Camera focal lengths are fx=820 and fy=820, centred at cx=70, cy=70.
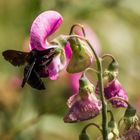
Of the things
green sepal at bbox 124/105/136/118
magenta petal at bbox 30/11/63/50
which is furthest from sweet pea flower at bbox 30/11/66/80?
green sepal at bbox 124/105/136/118

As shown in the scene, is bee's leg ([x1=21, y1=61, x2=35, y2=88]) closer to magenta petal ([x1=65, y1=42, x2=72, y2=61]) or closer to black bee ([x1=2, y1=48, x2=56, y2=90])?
black bee ([x1=2, y1=48, x2=56, y2=90])

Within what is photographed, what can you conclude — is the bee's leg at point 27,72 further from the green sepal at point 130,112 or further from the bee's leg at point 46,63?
the green sepal at point 130,112

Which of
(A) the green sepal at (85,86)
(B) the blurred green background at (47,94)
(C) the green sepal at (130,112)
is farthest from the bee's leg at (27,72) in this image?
(B) the blurred green background at (47,94)

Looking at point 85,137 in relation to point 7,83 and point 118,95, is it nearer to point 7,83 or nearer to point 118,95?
point 118,95

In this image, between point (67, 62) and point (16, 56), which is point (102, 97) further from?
point (16, 56)

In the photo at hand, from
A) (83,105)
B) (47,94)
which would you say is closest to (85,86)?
(83,105)

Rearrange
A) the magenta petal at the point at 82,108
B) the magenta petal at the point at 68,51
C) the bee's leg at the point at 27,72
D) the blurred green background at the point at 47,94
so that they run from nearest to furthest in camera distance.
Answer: the bee's leg at the point at 27,72
the magenta petal at the point at 82,108
the magenta petal at the point at 68,51
the blurred green background at the point at 47,94
